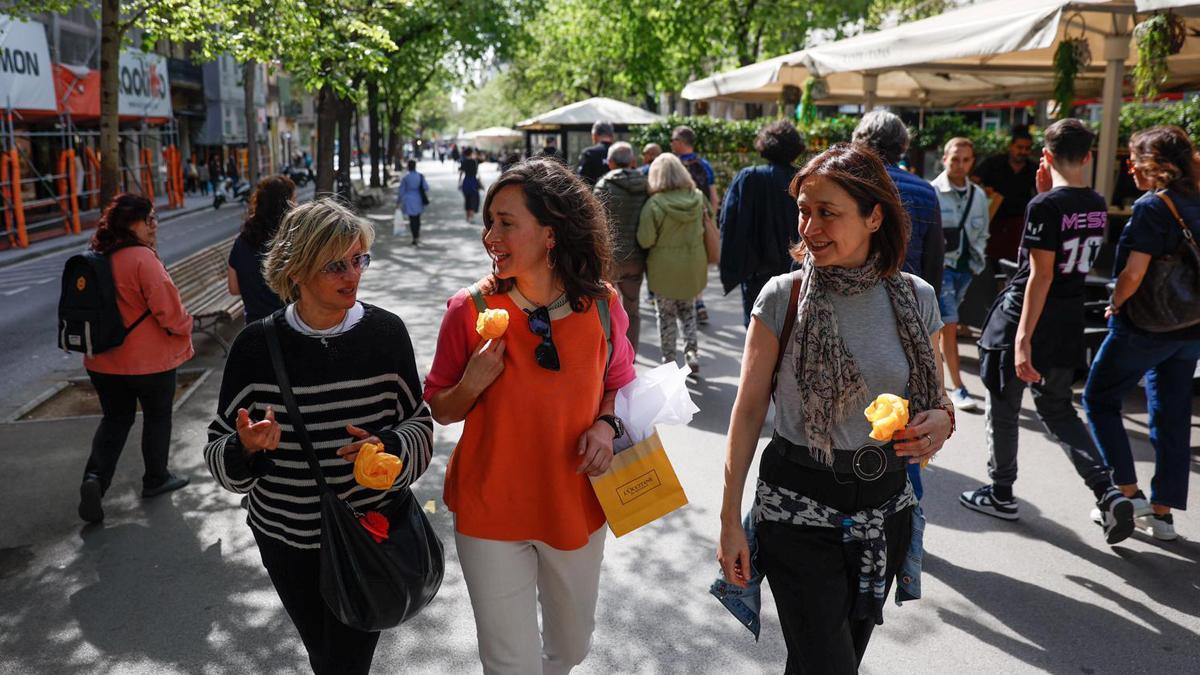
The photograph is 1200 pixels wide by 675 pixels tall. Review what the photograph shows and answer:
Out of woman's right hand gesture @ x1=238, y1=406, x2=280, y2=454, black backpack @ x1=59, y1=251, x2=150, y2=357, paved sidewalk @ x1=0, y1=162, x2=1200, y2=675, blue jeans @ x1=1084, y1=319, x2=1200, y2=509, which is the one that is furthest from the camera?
black backpack @ x1=59, y1=251, x2=150, y2=357

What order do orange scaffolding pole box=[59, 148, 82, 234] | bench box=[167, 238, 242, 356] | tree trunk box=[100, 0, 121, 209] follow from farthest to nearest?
1. orange scaffolding pole box=[59, 148, 82, 234]
2. bench box=[167, 238, 242, 356]
3. tree trunk box=[100, 0, 121, 209]

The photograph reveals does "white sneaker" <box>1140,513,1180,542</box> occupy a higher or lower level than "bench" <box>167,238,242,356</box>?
lower

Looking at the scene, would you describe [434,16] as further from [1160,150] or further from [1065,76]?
[1160,150]

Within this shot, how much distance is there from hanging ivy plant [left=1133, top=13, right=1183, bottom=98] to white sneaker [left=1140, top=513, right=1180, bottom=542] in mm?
3492

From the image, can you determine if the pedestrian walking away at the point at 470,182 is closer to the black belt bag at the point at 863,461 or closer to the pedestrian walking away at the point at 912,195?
the pedestrian walking away at the point at 912,195

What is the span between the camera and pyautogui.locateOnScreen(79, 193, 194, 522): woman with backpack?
497 cm

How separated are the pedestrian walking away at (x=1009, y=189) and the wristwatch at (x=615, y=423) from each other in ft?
23.0

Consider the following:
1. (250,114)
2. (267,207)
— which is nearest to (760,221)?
(267,207)

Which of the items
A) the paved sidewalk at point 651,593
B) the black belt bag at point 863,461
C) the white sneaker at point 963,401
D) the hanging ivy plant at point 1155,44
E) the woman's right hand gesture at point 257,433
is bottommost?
the paved sidewalk at point 651,593

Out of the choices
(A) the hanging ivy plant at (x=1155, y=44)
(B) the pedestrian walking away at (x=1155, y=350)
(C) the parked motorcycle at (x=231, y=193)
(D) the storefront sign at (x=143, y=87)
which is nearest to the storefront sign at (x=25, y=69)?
(D) the storefront sign at (x=143, y=87)

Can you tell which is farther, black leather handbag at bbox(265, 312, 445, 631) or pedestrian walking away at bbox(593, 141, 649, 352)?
pedestrian walking away at bbox(593, 141, 649, 352)

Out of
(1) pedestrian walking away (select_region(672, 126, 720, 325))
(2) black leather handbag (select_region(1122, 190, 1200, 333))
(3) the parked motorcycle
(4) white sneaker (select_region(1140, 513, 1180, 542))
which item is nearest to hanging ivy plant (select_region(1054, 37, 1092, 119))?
(1) pedestrian walking away (select_region(672, 126, 720, 325))

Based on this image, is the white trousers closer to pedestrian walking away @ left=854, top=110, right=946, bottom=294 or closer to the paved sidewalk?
the paved sidewalk

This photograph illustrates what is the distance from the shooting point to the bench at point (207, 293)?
29.3 feet
